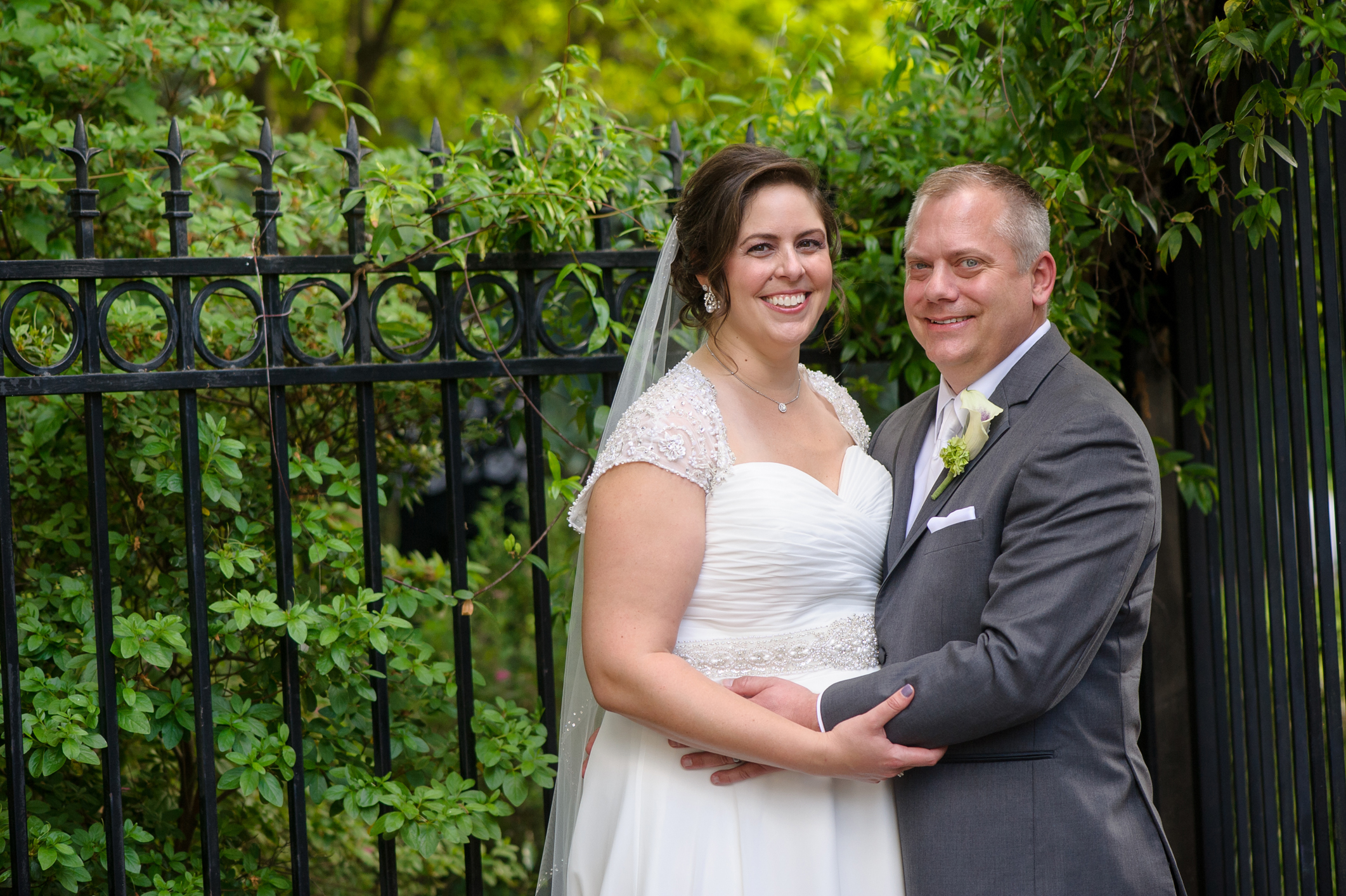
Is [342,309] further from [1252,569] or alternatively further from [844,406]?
[1252,569]

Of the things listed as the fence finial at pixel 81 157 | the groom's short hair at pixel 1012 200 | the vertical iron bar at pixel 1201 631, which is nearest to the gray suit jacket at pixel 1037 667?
the groom's short hair at pixel 1012 200

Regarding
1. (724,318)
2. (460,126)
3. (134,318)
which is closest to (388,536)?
(460,126)

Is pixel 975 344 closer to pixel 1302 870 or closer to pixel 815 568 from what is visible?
pixel 815 568

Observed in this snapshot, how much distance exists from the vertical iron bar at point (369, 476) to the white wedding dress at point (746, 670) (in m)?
0.67

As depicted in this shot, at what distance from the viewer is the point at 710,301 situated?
2750 millimetres

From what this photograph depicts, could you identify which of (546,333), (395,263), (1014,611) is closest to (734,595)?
(1014,611)

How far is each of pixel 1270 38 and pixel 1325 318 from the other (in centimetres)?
69

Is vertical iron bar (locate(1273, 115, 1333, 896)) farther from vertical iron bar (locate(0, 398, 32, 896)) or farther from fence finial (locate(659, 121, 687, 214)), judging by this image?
vertical iron bar (locate(0, 398, 32, 896))

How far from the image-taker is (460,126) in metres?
10.1

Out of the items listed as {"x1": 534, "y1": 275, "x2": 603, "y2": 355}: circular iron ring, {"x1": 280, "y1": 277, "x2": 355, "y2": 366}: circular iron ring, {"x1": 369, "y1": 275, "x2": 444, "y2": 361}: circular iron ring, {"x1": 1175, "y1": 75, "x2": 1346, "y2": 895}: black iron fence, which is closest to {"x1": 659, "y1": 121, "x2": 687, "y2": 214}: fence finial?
{"x1": 534, "y1": 275, "x2": 603, "y2": 355}: circular iron ring

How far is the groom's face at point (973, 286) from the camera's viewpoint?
2484mm

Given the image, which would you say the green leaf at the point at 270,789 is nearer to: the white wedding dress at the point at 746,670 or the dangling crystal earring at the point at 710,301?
the white wedding dress at the point at 746,670

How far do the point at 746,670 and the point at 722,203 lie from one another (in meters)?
1.12

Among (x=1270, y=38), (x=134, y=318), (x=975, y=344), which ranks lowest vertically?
(x=975, y=344)
